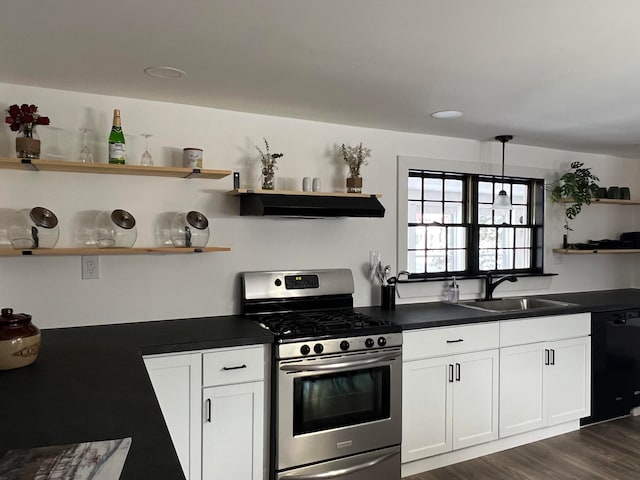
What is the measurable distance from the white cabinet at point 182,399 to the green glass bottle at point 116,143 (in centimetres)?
106

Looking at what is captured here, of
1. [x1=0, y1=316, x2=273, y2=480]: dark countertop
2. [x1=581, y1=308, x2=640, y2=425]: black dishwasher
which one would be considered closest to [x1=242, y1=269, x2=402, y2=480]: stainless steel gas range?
[x1=0, y1=316, x2=273, y2=480]: dark countertop

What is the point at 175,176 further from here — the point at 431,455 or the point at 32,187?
the point at 431,455

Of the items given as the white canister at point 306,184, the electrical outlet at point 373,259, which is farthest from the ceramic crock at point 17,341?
the electrical outlet at point 373,259

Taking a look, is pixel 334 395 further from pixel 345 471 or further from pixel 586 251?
pixel 586 251

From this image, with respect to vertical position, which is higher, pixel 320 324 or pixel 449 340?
pixel 320 324

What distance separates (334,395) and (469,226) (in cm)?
197

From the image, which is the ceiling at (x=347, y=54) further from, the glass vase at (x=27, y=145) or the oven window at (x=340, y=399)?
the oven window at (x=340, y=399)

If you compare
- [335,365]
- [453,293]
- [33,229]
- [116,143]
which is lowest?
[335,365]

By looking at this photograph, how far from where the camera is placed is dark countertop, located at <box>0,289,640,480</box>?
4.03 ft

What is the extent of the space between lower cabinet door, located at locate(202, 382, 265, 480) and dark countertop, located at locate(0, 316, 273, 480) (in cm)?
27

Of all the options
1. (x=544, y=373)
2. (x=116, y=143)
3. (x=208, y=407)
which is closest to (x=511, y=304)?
(x=544, y=373)

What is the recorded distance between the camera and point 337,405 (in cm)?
275

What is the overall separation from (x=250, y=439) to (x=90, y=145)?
181 cm

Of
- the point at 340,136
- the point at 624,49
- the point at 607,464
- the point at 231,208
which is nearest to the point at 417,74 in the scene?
the point at 624,49
